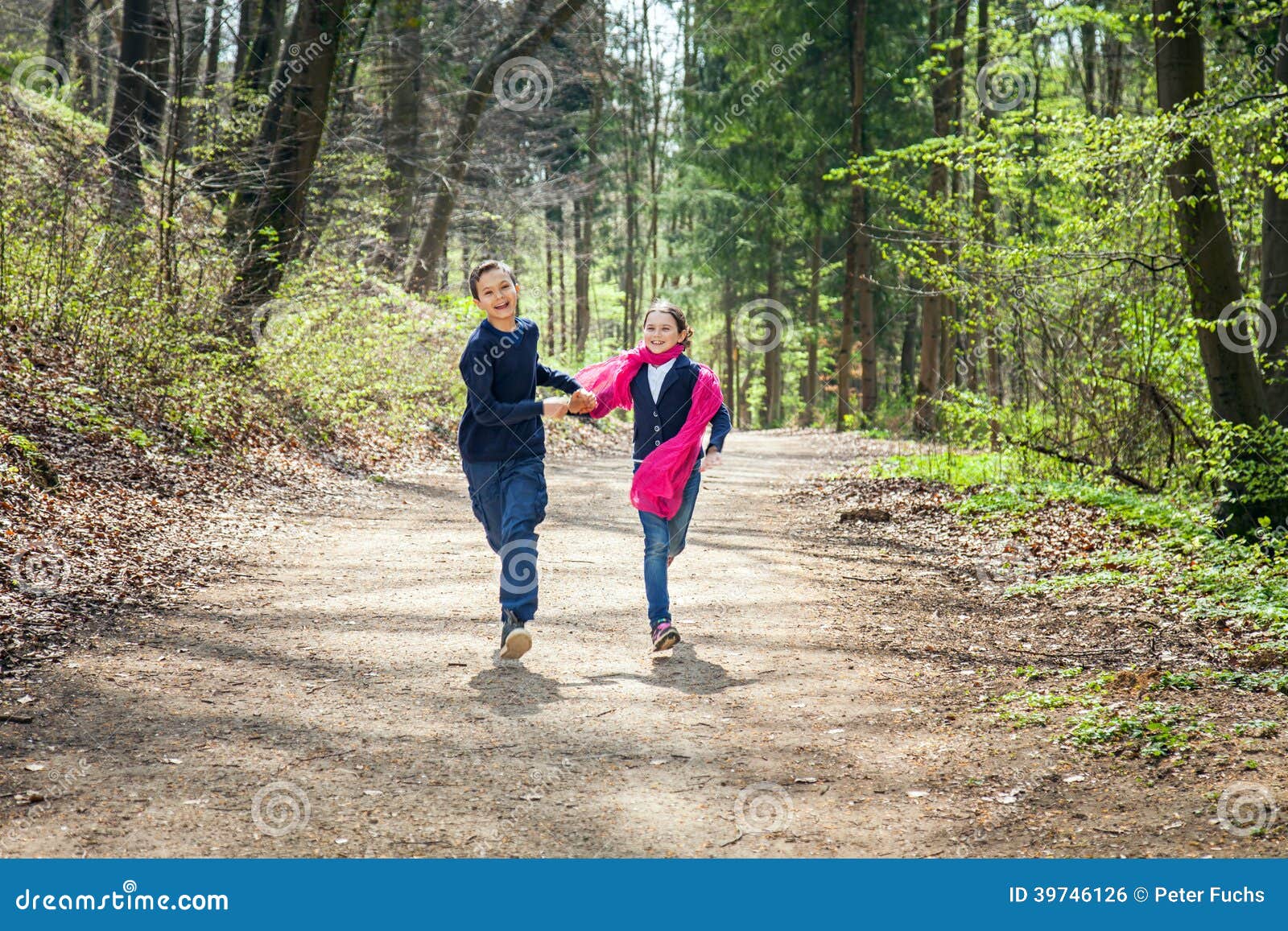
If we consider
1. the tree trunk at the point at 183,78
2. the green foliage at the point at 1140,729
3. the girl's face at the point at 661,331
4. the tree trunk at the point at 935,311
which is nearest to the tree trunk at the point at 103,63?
the tree trunk at the point at 183,78

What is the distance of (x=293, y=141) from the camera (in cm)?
1459

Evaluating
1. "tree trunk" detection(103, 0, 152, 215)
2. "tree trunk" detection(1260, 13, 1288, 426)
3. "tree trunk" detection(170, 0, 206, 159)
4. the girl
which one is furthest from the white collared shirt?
"tree trunk" detection(170, 0, 206, 159)

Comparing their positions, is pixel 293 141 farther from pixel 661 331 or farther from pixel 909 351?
pixel 909 351

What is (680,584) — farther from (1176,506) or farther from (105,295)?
(105,295)

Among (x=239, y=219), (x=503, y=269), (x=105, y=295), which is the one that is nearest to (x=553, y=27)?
(x=239, y=219)

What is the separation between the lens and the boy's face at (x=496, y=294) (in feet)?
18.8

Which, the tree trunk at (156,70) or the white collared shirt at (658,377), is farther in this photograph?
the tree trunk at (156,70)

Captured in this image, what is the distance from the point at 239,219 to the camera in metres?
14.1

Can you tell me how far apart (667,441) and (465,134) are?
17.1 meters

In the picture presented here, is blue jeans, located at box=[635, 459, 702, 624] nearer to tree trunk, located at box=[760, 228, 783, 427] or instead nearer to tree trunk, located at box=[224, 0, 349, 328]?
tree trunk, located at box=[224, 0, 349, 328]

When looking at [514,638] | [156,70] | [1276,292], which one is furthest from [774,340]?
[514,638]

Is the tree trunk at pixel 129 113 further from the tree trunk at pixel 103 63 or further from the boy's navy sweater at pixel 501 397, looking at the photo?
the boy's navy sweater at pixel 501 397

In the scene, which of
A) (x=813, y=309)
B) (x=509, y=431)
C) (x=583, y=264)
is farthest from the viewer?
(x=813, y=309)

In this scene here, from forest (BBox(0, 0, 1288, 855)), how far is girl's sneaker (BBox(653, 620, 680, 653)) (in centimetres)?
51
